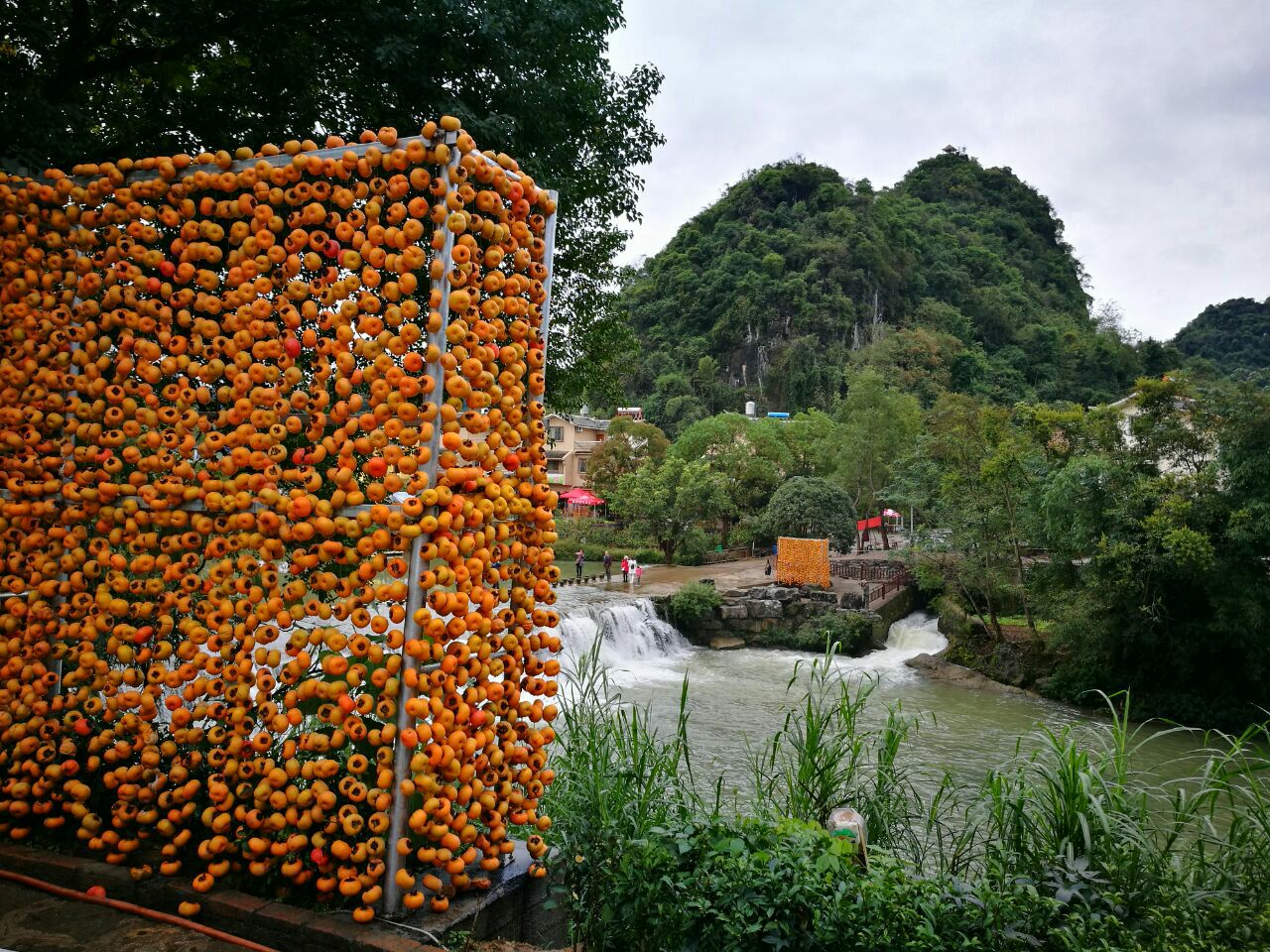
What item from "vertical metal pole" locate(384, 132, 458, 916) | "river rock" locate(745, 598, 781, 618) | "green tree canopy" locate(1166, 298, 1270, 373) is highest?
"green tree canopy" locate(1166, 298, 1270, 373)

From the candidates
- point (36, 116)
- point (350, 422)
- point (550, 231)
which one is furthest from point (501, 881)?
point (36, 116)

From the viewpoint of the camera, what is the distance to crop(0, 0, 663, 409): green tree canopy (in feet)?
14.9

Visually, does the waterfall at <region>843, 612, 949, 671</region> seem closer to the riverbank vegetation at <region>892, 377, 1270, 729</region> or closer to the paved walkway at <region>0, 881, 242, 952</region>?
the riverbank vegetation at <region>892, 377, 1270, 729</region>

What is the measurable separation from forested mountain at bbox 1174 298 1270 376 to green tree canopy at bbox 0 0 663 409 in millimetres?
59970

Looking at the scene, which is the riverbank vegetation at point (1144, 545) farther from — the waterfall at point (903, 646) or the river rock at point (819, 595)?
the river rock at point (819, 595)

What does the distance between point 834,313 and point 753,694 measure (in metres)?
40.9

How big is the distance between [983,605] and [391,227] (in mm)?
16341

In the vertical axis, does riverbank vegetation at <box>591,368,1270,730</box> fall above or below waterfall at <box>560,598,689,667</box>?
above

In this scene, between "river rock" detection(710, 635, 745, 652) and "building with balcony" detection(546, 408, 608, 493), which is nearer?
"river rock" detection(710, 635, 745, 652)

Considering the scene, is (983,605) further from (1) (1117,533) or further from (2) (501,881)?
(2) (501,881)

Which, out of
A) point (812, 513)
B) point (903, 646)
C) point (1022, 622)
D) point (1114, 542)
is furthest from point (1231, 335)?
point (1114, 542)

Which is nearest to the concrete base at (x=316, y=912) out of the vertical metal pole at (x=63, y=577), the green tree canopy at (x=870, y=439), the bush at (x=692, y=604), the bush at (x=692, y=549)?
the vertical metal pole at (x=63, y=577)

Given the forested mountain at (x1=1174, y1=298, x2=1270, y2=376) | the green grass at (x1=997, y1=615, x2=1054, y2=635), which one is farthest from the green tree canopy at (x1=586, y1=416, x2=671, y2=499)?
the forested mountain at (x1=1174, y1=298, x2=1270, y2=376)

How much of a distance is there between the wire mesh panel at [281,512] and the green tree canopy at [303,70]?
70.8 inches
